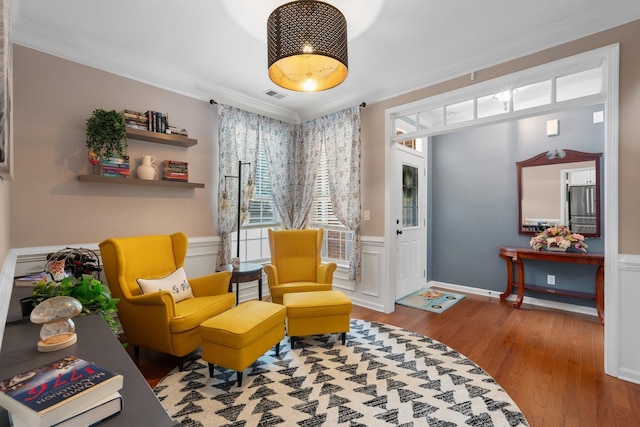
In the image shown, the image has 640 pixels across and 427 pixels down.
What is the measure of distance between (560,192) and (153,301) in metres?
4.74

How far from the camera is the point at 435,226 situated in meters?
5.04

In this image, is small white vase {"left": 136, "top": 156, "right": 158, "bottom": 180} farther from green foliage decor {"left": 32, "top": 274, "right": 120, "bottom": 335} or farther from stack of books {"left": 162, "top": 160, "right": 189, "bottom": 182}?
green foliage decor {"left": 32, "top": 274, "right": 120, "bottom": 335}

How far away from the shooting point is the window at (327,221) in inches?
169

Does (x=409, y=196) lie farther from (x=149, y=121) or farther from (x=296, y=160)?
(x=149, y=121)

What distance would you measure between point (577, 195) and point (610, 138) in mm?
1795

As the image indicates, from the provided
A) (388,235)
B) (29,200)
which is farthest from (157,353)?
(388,235)

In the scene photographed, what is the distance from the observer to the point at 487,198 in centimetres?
446

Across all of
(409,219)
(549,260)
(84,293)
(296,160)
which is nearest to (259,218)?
(296,160)

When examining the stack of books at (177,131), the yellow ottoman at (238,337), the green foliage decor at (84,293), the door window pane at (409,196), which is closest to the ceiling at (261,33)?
the stack of books at (177,131)

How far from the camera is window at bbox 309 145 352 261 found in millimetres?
4301

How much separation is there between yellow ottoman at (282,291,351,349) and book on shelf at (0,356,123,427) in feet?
6.36

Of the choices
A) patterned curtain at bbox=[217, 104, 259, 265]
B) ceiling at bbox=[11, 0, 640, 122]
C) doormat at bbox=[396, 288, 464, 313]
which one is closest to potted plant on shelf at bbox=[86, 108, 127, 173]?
ceiling at bbox=[11, 0, 640, 122]

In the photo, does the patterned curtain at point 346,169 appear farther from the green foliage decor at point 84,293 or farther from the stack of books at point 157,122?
the green foliage decor at point 84,293

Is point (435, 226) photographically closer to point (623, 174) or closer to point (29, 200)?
point (623, 174)
